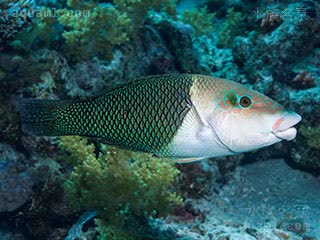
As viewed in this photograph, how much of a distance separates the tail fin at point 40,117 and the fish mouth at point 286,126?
58.5 inches

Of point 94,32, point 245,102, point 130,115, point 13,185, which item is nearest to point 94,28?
point 94,32

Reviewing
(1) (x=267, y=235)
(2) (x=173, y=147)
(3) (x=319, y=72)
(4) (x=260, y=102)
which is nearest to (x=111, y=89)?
(2) (x=173, y=147)

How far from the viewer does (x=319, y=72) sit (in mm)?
6223

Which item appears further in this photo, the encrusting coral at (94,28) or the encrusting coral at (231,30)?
the encrusting coral at (231,30)

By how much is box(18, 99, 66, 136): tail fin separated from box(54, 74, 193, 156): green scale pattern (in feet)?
0.51

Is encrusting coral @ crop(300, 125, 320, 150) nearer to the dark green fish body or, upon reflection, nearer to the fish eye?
the fish eye

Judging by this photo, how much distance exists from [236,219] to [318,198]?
1.68m

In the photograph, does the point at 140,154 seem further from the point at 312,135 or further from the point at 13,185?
the point at 312,135

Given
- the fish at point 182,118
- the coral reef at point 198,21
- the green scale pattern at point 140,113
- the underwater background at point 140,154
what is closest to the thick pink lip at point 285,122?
the fish at point 182,118

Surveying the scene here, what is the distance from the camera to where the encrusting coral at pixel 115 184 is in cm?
371

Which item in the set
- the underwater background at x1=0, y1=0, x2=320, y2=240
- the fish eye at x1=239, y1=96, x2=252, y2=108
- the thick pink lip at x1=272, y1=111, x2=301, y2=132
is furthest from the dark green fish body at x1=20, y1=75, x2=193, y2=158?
the underwater background at x1=0, y1=0, x2=320, y2=240

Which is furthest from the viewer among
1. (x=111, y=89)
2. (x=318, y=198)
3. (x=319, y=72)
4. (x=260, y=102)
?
(x=319, y=72)

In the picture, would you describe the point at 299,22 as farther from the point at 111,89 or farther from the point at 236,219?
the point at 111,89

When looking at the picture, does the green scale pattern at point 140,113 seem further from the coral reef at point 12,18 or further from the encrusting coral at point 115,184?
the coral reef at point 12,18
